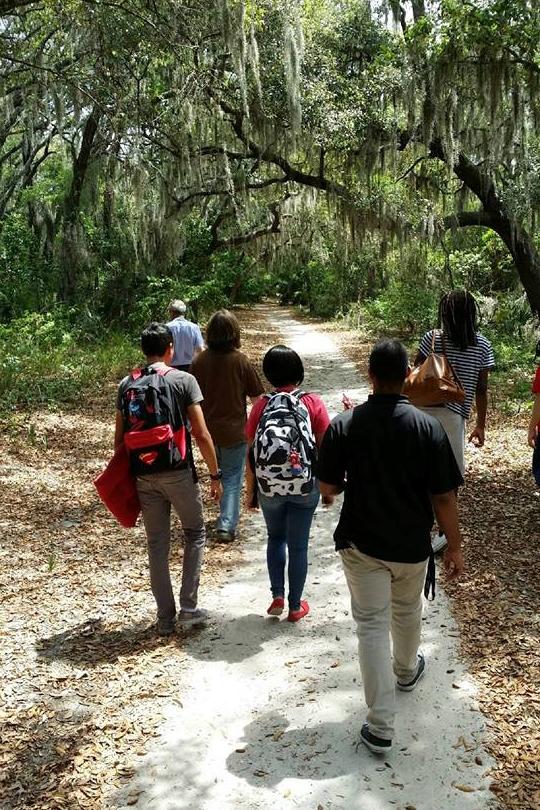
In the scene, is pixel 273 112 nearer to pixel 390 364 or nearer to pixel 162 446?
pixel 162 446

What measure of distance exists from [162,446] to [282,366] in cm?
75

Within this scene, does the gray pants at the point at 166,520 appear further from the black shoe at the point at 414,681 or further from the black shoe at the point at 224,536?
the black shoe at the point at 224,536

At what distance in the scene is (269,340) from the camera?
19000 millimetres

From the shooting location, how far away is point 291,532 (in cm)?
376

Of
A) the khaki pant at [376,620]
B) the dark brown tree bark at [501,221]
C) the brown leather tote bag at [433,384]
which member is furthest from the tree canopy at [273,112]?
the khaki pant at [376,620]

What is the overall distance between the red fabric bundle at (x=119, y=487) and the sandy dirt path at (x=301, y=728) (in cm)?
84

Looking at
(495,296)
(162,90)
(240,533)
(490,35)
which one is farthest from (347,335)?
(240,533)

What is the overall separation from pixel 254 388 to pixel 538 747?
114 inches

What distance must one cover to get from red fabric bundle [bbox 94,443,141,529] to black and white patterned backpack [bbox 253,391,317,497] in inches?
27.5

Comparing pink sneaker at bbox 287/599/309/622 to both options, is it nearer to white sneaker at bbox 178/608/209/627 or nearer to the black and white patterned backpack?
white sneaker at bbox 178/608/209/627

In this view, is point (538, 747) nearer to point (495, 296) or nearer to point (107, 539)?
point (107, 539)

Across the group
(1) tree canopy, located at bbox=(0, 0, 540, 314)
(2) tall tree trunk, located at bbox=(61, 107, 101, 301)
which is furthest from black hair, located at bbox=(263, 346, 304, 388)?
(2) tall tree trunk, located at bbox=(61, 107, 101, 301)

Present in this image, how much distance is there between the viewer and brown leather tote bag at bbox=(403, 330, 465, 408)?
4.18 metres

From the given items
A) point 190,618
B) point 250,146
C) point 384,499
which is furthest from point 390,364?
point 250,146
